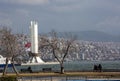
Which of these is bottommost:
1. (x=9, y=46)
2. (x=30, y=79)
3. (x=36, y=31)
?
(x=30, y=79)

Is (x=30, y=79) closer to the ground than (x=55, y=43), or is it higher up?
closer to the ground

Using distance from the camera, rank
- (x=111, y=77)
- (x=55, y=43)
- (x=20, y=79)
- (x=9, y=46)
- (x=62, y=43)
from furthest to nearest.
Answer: (x=62, y=43) < (x=55, y=43) < (x=9, y=46) < (x=111, y=77) < (x=20, y=79)

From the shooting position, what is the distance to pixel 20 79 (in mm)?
44375

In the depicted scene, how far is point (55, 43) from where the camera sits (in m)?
71.9

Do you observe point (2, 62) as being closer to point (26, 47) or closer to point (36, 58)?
point (36, 58)

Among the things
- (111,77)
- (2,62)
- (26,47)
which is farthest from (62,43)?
(2,62)

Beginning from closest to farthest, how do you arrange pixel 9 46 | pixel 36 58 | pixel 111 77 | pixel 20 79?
Answer: pixel 20 79 → pixel 111 77 → pixel 9 46 → pixel 36 58

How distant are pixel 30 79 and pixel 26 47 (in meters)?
43.6

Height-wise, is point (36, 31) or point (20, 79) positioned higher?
point (36, 31)

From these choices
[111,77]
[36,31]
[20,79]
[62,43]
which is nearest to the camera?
[20,79]

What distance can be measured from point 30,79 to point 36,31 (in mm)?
117781

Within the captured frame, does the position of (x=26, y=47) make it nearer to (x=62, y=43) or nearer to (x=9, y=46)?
(x=62, y=43)

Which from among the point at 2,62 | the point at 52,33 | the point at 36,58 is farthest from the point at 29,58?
the point at 52,33

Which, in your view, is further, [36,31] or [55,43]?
[36,31]
